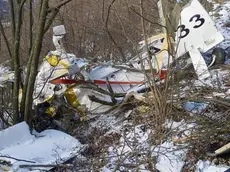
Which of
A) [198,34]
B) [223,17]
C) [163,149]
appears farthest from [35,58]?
[223,17]

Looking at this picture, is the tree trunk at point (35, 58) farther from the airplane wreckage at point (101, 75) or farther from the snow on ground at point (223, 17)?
the snow on ground at point (223, 17)

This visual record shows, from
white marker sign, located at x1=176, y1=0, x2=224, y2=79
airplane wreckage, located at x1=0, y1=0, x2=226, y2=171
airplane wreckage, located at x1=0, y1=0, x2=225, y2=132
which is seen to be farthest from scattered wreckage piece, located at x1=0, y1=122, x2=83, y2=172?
white marker sign, located at x1=176, y1=0, x2=224, y2=79

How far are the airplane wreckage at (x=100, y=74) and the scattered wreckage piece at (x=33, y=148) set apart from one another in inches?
30.3

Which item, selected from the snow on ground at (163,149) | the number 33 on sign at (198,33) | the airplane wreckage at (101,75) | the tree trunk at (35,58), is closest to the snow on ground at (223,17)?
the number 33 on sign at (198,33)

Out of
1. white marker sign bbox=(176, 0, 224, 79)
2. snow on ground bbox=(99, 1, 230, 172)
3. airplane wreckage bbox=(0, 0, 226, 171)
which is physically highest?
white marker sign bbox=(176, 0, 224, 79)

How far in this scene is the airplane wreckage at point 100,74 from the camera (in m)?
5.95

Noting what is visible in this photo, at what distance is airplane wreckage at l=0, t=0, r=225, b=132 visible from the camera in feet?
19.5

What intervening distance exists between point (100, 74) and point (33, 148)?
6.27ft

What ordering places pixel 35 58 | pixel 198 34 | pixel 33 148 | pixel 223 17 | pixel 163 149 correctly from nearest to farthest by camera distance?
pixel 163 149
pixel 33 148
pixel 35 58
pixel 198 34
pixel 223 17

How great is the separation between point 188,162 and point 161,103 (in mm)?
913

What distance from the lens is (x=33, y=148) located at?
16.0 ft

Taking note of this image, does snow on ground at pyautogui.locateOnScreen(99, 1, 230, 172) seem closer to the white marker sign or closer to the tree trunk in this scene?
the white marker sign

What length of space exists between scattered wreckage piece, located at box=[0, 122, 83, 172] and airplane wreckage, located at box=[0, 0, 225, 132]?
0.77 meters

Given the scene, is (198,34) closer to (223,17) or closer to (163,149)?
(163,149)
